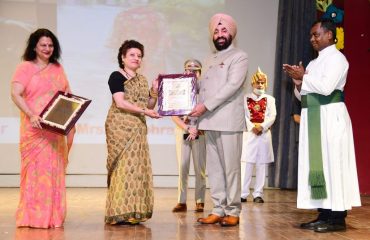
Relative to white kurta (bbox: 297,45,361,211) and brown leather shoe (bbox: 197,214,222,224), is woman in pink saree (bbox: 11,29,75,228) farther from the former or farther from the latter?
white kurta (bbox: 297,45,361,211)

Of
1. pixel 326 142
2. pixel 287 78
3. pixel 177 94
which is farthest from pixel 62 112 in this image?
pixel 287 78

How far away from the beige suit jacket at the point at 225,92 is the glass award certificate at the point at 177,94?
0.11 metres

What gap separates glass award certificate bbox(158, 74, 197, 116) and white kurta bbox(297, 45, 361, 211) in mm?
897

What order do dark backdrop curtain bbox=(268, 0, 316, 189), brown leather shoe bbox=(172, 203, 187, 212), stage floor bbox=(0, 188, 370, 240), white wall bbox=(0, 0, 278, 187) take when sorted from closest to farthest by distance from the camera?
stage floor bbox=(0, 188, 370, 240) → brown leather shoe bbox=(172, 203, 187, 212) → white wall bbox=(0, 0, 278, 187) → dark backdrop curtain bbox=(268, 0, 316, 189)

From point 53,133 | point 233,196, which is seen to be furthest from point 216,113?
point 53,133

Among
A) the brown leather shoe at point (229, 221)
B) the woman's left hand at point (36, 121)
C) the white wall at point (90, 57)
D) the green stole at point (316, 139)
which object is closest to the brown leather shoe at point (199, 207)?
the brown leather shoe at point (229, 221)

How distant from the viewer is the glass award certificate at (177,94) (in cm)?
470

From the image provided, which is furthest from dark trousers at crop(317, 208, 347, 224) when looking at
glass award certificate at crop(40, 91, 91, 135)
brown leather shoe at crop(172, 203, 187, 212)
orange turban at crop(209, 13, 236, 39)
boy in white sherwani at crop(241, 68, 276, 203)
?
boy in white sherwani at crop(241, 68, 276, 203)

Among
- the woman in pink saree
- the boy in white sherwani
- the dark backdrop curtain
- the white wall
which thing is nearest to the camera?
the woman in pink saree

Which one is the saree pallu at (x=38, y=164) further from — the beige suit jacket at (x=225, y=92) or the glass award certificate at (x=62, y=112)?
the beige suit jacket at (x=225, y=92)

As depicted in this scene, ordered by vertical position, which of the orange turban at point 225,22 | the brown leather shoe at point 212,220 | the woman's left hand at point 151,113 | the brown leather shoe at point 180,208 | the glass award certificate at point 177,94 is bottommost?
the brown leather shoe at point 180,208

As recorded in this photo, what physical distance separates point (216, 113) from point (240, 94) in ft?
0.88

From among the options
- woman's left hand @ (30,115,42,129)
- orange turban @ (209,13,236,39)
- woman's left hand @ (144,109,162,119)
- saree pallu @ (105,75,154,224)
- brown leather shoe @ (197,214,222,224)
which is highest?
orange turban @ (209,13,236,39)

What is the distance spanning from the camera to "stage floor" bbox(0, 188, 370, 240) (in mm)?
4172
